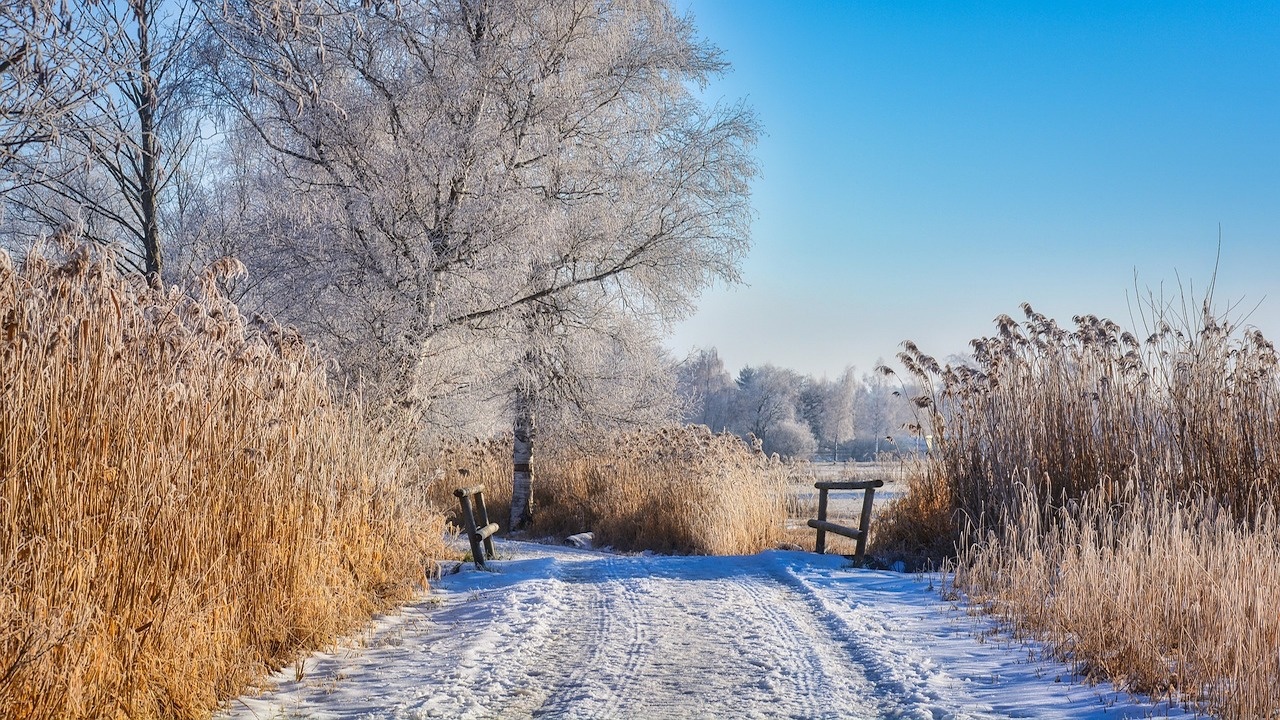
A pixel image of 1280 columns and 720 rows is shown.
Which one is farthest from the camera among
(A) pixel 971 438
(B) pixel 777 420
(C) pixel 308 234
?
(B) pixel 777 420

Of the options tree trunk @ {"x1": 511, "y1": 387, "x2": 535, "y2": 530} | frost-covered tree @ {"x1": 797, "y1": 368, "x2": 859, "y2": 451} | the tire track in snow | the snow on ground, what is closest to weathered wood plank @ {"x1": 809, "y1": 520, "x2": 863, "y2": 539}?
the snow on ground

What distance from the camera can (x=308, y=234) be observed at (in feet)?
38.3

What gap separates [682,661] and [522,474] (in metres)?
11.2

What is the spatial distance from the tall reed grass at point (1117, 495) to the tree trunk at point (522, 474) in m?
7.21

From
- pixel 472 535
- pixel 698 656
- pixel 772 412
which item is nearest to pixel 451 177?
pixel 472 535

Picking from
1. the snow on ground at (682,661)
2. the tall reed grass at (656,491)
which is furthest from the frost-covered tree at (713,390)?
the snow on ground at (682,661)

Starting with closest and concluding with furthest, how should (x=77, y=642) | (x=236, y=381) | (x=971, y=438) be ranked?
(x=77, y=642)
(x=236, y=381)
(x=971, y=438)

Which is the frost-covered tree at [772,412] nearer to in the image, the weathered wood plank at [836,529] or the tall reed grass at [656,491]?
the tall reed grass at [656,491]

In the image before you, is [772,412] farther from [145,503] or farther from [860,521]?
[145,503]

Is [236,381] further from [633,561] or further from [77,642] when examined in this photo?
[633,561]

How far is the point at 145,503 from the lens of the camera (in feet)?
13.4

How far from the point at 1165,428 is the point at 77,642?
8.91 m

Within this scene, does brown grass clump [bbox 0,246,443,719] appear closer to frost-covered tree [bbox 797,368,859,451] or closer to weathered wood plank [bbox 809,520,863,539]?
weathered wood plank [bbox 809,520,863,539]

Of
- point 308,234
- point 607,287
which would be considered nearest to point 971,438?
point 607,287
